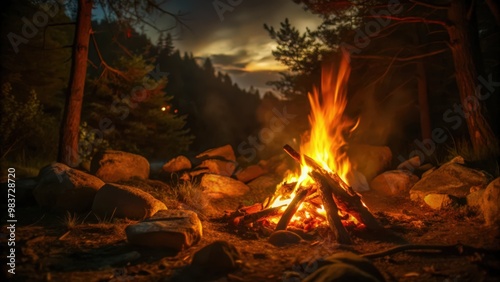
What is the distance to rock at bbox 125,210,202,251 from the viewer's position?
405cm

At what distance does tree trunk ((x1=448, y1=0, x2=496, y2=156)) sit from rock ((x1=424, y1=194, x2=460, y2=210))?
2255mm

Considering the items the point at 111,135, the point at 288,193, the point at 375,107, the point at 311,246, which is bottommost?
the point at 311,246

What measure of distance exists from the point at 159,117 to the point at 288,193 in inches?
451

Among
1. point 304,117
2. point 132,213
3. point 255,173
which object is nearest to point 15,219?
point 132,213

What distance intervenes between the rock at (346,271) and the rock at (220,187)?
5.07 metres

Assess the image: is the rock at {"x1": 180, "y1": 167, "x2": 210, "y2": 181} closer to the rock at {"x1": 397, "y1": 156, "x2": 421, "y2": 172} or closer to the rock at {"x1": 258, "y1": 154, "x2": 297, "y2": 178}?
the rock at {"x1": 258, "y1": 154, "x2": 297, "y2": 178}

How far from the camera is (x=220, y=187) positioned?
8.28 metres

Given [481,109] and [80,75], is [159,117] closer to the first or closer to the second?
[80,75]

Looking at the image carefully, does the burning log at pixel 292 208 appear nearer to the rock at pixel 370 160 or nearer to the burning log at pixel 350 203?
the burning log at pixel 350 203

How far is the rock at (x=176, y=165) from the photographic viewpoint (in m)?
9.28

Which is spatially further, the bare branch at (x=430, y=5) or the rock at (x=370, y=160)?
the rock at (x=370, y=160)

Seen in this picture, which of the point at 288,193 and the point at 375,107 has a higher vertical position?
the point at 375,107

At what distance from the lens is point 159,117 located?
1593 centimetres

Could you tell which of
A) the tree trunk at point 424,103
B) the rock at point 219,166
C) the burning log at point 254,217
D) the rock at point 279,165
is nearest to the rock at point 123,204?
the burning log at point 254,217
